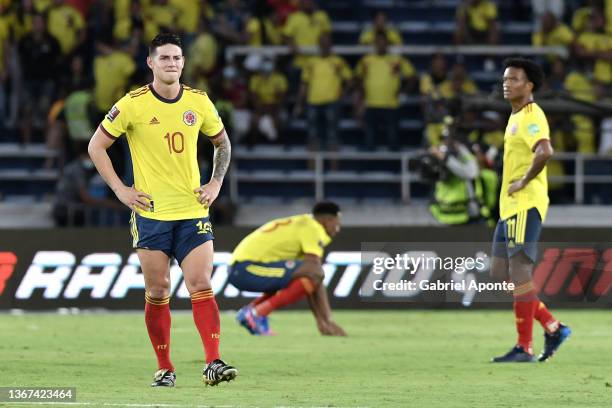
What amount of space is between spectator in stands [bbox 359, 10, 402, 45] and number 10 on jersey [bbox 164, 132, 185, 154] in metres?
15.0

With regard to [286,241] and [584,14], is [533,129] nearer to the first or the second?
[286,241]

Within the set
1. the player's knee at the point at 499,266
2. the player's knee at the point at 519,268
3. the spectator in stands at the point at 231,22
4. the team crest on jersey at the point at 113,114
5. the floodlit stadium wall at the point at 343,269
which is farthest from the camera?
the spectator in stands at the point at 231,22

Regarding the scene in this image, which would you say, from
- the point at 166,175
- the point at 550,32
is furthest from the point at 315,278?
the point at 550,32

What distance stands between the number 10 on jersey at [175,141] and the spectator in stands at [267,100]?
14.7 m

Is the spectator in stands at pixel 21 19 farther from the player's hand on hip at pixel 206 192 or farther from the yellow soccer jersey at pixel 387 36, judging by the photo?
the player's hand on hip at pixel 206 192

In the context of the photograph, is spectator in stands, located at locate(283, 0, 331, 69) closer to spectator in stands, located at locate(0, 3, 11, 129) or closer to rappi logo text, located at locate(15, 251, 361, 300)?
spectator in stands, located at locate(0, 3, 11, 129)

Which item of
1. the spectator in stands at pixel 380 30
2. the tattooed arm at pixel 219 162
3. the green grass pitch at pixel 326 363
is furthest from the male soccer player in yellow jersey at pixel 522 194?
the spectator in stands at pixel 380 30

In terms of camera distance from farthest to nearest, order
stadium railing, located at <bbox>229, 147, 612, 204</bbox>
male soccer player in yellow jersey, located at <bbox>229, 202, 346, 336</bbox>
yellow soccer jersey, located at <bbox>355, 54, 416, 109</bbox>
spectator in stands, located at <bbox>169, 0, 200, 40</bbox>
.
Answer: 1. spectator in stands, located at <bbox>169, 0, 200, 40</bbox>
2. yellow soccer jersey, located at <bbox>355, 54, 416, 109</bbox>
3. stadium railing, located at <bbox>229, 147, 612, 204</bbox>
4. male soccer player in yellow jersey, located at <bbox>229, 202, 346, 336</bbox>

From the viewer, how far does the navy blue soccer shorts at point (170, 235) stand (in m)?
10.6

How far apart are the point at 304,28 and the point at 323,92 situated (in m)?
1.67

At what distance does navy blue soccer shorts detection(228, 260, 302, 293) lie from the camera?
17156mm

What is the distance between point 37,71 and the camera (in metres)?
25.2

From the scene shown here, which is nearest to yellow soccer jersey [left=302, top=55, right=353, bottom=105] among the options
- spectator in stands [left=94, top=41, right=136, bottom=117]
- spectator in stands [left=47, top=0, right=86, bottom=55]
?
spectator in stands [left=94, top=41, right=136, bottom=117]

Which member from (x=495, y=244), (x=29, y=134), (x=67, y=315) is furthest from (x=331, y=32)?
(x=495, y=244)
